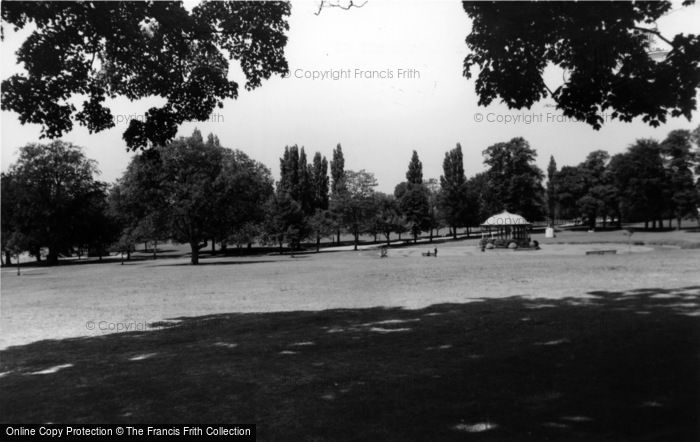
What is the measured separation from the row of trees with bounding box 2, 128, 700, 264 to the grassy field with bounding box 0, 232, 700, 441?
5247 mm

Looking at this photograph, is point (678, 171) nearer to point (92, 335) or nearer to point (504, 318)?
point (504, 318)

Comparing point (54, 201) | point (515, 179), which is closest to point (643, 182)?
point (515, 179)

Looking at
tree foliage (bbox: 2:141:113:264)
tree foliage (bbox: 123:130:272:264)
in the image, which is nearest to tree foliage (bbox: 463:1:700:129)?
tree foliage (bbox: 123:130:272:264)

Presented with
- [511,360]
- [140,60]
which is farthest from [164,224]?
[511,360]

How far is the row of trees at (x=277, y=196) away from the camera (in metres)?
42.6

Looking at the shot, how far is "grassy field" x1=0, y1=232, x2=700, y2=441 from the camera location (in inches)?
225

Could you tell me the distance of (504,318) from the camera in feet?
39.3

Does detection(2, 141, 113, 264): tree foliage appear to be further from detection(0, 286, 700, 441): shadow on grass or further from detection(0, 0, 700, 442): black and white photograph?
detection(0, 286, 700, 441): shadow on grass

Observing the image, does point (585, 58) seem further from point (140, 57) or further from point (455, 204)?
point (455, 204)

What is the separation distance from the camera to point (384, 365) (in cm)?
816

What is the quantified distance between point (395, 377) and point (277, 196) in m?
61.1

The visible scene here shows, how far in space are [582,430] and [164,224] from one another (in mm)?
41710

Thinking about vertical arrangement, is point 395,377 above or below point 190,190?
below

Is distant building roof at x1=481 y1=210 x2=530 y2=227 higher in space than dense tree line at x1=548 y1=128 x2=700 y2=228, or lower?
lower
